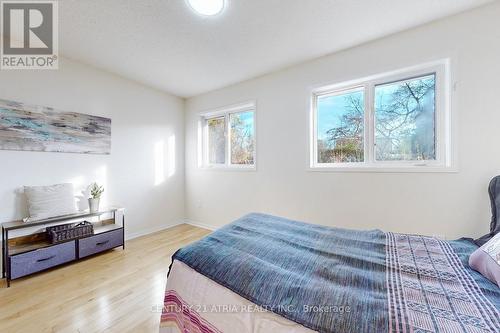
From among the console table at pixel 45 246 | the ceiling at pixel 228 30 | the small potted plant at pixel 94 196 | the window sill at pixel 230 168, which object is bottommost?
the console table at pixel 45 246

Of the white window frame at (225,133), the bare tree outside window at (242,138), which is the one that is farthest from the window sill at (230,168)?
the bare tree outside window at (242,138)

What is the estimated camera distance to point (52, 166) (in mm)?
2387

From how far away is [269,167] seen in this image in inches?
115

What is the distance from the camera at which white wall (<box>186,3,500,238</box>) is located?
66.6 inches

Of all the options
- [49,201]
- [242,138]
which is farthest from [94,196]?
[242,138]

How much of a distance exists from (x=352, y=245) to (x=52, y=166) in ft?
10.6

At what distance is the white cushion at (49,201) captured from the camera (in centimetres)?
214

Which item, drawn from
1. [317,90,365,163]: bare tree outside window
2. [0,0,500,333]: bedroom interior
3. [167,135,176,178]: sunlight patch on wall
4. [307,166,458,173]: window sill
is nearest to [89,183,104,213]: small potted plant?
[0,0,500,333]: bedroom interior

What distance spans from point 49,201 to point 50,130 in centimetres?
83

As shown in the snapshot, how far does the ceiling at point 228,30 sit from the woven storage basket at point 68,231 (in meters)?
2.02

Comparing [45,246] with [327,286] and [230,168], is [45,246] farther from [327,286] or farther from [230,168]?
[327,286]

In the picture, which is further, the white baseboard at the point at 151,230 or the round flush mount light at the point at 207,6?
the white baseboard at the point at 151,230

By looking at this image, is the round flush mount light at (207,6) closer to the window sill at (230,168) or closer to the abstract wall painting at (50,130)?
the window sill at (230,168)

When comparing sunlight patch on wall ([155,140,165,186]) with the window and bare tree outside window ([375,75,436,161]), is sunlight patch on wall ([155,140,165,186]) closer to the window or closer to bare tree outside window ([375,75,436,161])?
the window
